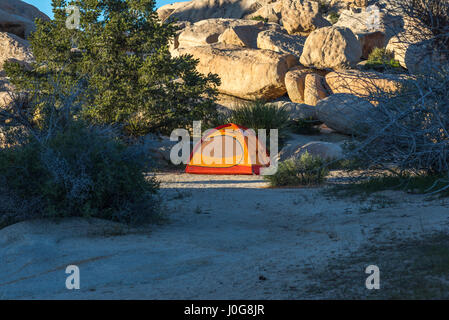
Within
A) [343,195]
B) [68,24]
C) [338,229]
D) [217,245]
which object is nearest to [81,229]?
[217,245]

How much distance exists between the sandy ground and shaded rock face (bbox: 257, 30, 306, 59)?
18.8 m

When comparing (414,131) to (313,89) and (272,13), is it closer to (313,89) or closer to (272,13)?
(313,89)

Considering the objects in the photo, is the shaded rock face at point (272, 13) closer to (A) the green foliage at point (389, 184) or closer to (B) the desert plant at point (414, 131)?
(A) the green foliage at point (389, 184)

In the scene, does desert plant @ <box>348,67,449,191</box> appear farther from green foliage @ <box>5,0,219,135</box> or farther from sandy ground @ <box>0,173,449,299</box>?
green foliage @ <box>5,0,219,135</box>

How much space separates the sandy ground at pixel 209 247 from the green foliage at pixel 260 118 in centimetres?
725

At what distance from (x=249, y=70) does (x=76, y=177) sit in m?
17.1

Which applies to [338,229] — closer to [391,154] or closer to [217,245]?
[217,245]

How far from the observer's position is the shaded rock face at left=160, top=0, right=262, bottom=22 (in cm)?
5322

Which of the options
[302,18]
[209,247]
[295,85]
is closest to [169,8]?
[302,18]

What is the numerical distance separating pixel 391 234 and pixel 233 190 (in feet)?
15.5

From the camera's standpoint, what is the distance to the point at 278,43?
2555cm

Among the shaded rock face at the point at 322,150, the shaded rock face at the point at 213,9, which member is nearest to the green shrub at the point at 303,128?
the shaded rock face at the point at 322,150

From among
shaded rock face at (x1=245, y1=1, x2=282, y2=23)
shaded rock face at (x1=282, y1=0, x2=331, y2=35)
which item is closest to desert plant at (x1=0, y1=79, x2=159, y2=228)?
shaded rock face at (x1=282, y1=0, x2=331, y2=35)

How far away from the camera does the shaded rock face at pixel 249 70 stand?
2172 cm
